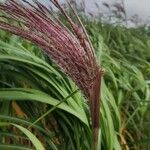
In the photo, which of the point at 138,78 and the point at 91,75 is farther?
the point at 138,78

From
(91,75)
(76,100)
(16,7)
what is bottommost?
(91,75)

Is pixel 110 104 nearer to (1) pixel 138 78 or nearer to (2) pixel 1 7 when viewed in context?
(1) pixel 138 78

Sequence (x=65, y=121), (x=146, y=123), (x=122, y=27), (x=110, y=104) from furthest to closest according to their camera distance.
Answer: (x=122, y=27)
(x=146, y=123)
(x=110, y=104)
(x=65, y=121)

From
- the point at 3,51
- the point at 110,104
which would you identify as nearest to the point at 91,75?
the point at 3,51

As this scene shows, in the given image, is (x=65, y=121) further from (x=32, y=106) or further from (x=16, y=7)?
(x=16, y=7)

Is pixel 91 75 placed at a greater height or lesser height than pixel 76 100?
lesser

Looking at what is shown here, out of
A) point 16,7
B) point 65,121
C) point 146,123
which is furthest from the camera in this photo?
point 146,123
